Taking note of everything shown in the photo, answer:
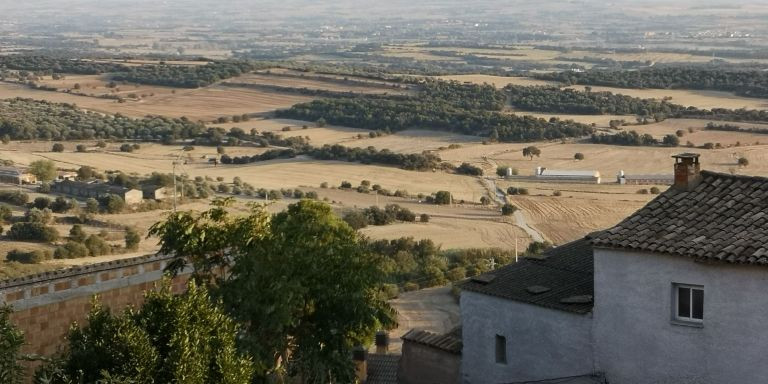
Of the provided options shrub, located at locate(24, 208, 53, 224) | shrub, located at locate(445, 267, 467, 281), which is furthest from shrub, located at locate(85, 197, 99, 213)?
shrub, located at locate(445, 267, 467, 281)

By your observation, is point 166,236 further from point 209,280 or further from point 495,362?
point 495,362

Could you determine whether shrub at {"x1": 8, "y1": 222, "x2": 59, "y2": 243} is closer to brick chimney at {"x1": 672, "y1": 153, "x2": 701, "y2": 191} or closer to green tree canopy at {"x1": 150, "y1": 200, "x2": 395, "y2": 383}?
green tree canopy at {"x1": 150, "y1": 200, "x2": 395, "y2": 383}

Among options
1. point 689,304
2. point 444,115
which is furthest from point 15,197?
point 444,115

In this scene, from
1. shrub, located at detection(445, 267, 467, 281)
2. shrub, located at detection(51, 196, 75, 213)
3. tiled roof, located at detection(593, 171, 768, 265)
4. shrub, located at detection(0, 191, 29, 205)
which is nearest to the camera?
tiled roof, located at detection(593, 171, 768, 265)

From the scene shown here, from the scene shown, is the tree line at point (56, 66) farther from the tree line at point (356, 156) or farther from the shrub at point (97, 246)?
the shrub at point (97, 246)

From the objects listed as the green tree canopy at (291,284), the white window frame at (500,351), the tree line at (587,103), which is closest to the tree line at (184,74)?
the tree line at (587,103)

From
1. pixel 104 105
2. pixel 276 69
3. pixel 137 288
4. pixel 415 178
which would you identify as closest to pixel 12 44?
pixel 276 69
